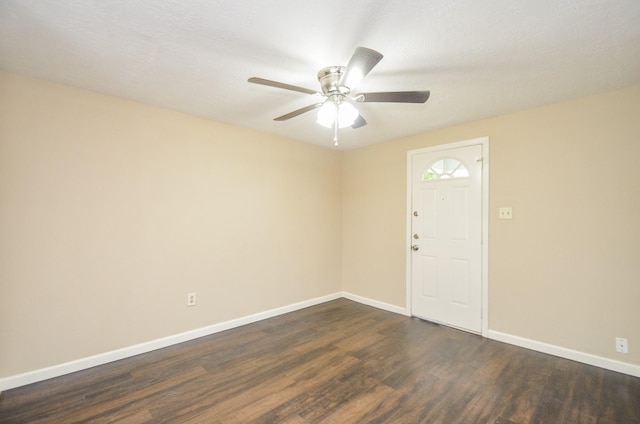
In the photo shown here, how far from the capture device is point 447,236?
3389 millimetres

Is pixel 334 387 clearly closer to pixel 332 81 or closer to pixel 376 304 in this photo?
pixel 376 304

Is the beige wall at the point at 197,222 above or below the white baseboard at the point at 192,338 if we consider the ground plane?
above

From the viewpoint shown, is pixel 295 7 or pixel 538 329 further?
pixel 538 329

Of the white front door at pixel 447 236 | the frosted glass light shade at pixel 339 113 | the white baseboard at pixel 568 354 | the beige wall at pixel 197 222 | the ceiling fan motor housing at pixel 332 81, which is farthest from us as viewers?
the white front door at pixel 447 236

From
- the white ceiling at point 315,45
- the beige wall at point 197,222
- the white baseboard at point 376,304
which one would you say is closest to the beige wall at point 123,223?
the beige wall at point 197,222

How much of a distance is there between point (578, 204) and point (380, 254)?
220 centimetres

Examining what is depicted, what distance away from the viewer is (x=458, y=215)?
10.8 ft

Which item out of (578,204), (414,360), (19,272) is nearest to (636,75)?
(578,204)

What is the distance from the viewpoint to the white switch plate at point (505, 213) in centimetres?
292

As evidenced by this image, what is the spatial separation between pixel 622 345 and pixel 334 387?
239cm

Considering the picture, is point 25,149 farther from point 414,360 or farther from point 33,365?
point 414,360

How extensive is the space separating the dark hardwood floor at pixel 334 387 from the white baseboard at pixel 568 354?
7 cm

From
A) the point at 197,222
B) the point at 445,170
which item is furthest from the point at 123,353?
the point at 445,170

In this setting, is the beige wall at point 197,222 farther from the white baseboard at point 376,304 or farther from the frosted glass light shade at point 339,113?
the frosted glass light shade at point 339,113
